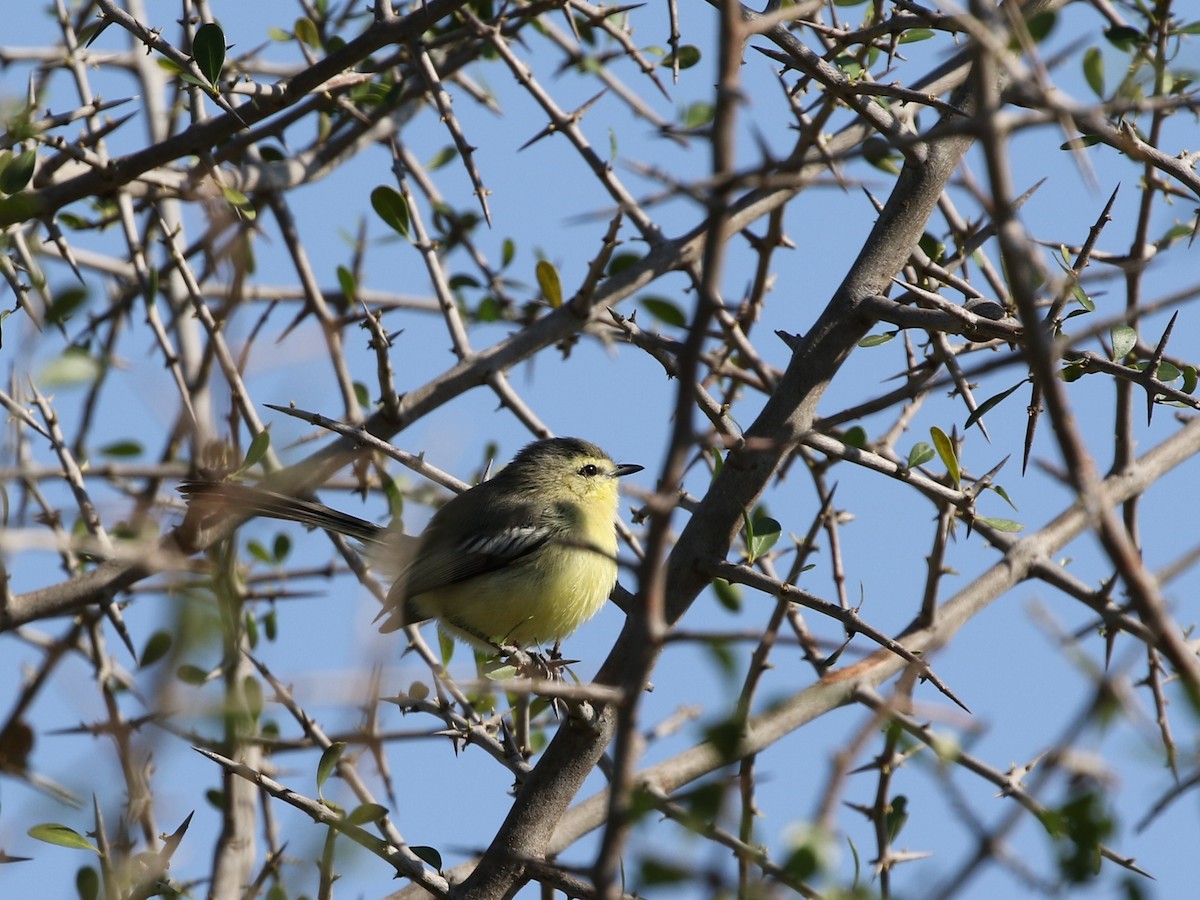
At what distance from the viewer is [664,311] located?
5363mm

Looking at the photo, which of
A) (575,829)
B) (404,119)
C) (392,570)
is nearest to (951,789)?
(575,829)

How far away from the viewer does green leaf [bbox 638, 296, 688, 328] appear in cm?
535

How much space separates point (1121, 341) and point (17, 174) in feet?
11.4

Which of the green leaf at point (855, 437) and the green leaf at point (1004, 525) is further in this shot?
the green leaf at point (855, 437)

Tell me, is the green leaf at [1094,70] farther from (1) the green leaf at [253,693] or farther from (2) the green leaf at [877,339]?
(1) the green leaf at [253,693]

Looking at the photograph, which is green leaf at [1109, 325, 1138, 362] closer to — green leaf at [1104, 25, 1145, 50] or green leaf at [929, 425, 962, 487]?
green leaf at [929, 425, 962, 487]

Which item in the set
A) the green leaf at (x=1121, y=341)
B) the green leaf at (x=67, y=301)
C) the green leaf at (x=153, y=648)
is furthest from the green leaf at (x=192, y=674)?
the green leaf at (x=1121, y=341)

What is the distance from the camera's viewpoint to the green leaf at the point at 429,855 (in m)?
3.76

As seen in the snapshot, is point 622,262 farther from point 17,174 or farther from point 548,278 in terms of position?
point 17,174

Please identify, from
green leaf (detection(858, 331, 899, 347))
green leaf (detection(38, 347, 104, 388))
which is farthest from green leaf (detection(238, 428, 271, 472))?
green leaf (detection(858, 331, 899, 347))

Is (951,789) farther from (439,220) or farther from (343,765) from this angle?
(439,220)

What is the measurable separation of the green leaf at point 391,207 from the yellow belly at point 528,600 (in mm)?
1701

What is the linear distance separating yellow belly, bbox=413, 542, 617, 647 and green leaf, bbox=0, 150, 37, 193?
2.64 m

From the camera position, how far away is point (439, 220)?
632 cm
